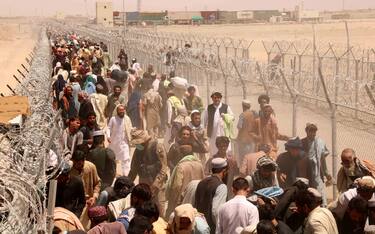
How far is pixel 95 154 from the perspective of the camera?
766cm

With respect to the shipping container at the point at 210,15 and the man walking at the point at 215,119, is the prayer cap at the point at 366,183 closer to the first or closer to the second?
the man walking at the point at 215,119

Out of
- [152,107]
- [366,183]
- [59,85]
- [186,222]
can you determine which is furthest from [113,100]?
[366,183]

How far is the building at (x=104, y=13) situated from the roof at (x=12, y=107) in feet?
284

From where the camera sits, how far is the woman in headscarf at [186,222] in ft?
17.3

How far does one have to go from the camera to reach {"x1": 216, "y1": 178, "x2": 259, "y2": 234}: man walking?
5.50m

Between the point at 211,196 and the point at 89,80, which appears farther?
the point at 89,80

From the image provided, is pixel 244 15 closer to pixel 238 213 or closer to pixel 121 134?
pixel 121 134

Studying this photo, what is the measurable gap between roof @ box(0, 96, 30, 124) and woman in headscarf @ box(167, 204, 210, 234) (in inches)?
159

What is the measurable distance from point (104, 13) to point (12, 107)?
8991 centimetres

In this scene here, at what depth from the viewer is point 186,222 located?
17.3ft

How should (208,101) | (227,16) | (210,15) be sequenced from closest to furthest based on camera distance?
(208,101) < (210,15) < (227,16)

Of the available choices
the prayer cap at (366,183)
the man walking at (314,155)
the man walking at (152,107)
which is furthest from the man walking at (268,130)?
the man walking at (152,107)

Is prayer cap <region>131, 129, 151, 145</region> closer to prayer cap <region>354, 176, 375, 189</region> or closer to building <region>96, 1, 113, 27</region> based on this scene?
prayer cap <region>354, 176, 375, 189</region>

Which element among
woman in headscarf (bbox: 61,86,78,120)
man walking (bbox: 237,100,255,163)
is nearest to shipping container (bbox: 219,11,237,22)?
woman in headscarf (bbox: 61,86,78,120)
